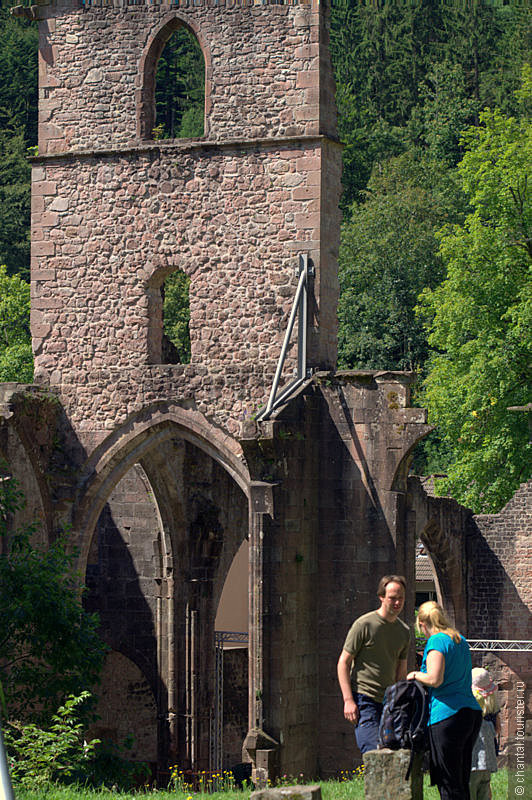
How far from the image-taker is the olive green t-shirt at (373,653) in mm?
8930

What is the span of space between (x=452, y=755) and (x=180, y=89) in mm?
39077

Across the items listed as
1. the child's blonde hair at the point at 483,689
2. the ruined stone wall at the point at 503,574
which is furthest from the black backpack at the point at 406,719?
the ruined stone wall at the point at 503,574

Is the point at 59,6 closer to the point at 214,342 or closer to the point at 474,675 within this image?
the point at 214,342

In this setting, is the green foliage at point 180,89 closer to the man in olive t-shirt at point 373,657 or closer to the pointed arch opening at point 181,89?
the pointed arch opening at point 181,89

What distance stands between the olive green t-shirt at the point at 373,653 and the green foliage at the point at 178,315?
2716 cm

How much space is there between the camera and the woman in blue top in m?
8.12

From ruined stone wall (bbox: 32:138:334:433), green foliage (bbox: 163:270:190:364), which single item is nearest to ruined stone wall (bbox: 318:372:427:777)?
ruined stone wall (bbox: 32:138:334:433)

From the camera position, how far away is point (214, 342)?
17391mm

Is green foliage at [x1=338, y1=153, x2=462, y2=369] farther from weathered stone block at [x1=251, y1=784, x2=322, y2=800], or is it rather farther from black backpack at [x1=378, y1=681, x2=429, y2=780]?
weathered stone block at [x1=251, y1=784, x2=322, y2=800]

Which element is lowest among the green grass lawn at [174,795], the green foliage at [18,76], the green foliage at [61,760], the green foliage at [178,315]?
the green grass lawn at [174,795]

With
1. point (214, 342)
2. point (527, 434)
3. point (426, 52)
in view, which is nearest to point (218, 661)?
point (214, 342)

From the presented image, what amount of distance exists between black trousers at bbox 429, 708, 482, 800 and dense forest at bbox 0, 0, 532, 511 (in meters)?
10.1

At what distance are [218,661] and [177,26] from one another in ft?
28.2

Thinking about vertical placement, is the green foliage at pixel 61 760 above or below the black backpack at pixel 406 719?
below
